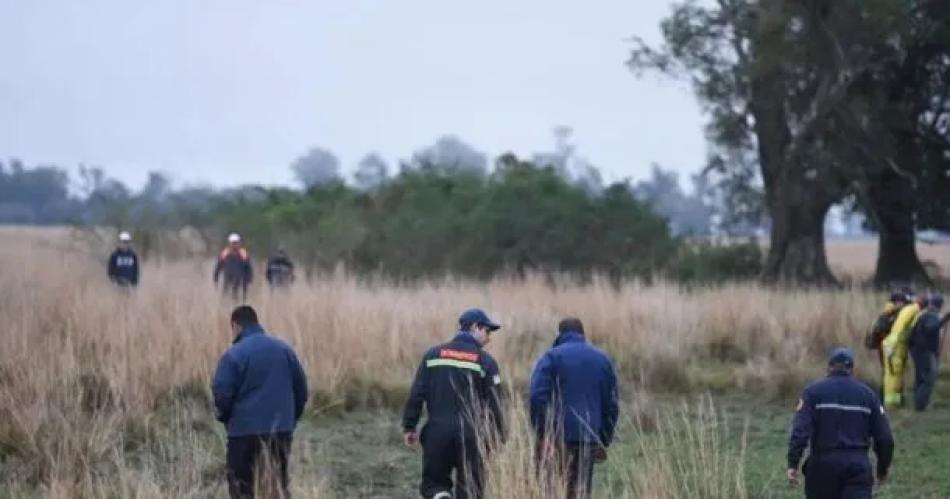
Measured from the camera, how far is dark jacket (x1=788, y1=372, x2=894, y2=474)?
924cm

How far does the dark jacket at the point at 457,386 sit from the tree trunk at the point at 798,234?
83.3 ft

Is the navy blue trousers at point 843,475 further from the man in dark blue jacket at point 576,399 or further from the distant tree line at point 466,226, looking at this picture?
the distant tree line at point 466,226

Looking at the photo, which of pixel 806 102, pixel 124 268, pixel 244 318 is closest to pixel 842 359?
pixel 244 318

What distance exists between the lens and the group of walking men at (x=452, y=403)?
9812 mm

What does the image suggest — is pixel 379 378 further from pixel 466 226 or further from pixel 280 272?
pixel 466 226

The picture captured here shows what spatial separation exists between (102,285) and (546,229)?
14.0 meters

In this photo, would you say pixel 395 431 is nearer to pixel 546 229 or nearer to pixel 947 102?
pixel 546 229

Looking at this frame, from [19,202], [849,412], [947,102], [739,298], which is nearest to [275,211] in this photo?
[947,102]

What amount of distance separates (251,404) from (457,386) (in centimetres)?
131

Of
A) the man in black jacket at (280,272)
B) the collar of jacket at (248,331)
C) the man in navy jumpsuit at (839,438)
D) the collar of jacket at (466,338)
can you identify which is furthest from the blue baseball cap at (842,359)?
the man in black jacket at (280,272)

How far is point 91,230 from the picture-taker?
3797 centimetres

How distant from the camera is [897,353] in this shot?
1691cm

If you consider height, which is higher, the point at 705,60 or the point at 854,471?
the point at 705,60

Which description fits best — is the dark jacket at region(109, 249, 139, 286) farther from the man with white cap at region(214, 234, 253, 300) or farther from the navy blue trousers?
the navy blue trousers
